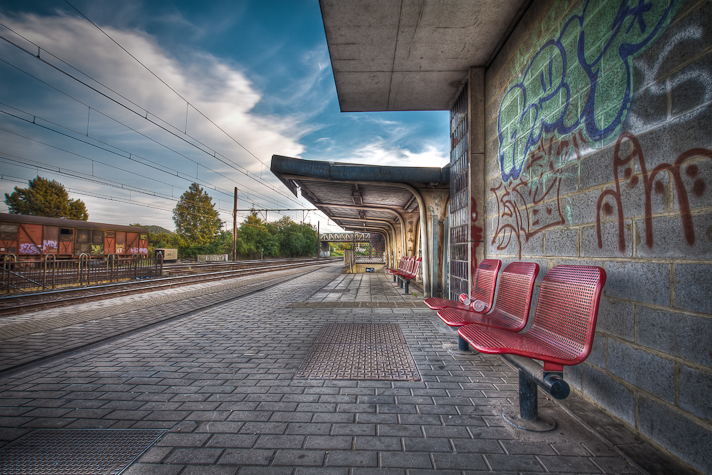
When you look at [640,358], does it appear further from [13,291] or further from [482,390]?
[13,291]

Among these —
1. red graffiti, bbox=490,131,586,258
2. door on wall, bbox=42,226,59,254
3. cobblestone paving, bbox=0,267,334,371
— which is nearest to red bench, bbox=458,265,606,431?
red graffiti, bbox=490,131,586,258

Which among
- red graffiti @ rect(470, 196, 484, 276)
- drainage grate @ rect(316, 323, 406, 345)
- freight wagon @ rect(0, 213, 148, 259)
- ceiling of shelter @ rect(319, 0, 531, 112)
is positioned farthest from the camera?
freight wagon @ rect(0, 213, 148, 259)

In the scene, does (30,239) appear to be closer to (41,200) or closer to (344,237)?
(41,200)

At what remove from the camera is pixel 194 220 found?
4756 centimetres

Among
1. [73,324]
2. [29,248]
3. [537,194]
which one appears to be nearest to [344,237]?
[29,248]

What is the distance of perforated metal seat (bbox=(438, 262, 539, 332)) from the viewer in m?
2.69

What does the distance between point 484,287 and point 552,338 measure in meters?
1.32

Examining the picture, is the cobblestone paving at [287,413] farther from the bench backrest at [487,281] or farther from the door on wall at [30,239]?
the door on wall at [30,239]

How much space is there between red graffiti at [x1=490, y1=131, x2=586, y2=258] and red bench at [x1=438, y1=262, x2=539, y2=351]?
0.56 metres

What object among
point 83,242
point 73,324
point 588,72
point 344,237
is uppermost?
point 344,237

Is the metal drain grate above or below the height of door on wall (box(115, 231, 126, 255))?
below

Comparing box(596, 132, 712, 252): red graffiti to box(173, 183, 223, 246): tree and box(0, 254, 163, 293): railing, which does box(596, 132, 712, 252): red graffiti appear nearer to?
box(0, 254, 163, 293): railing

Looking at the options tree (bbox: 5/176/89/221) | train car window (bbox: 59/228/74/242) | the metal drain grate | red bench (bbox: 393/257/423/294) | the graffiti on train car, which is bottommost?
the metal drain grate

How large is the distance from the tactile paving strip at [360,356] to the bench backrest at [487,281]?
3.63ft
